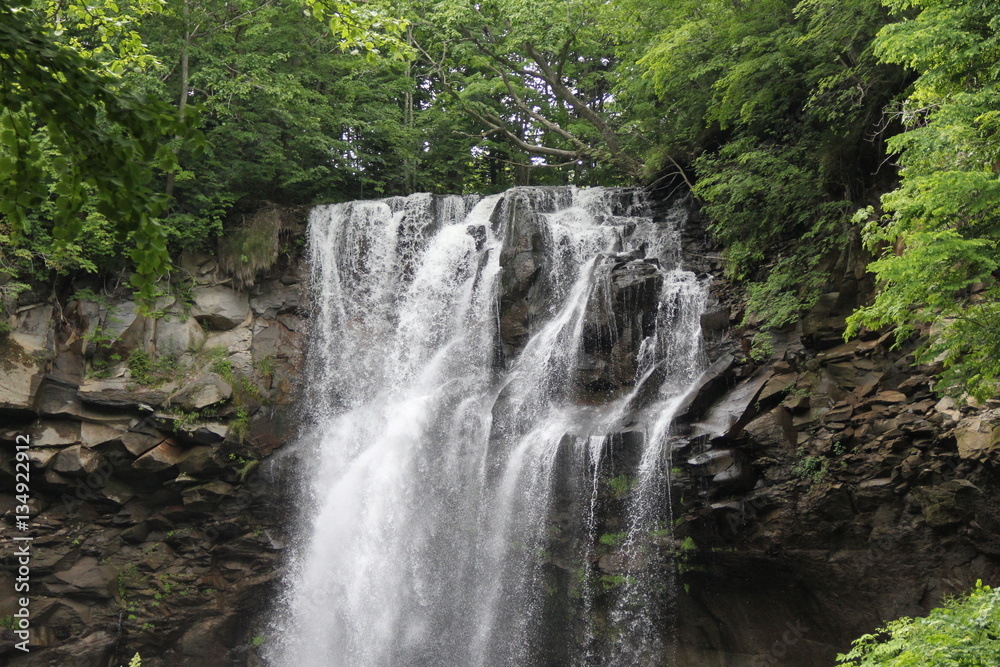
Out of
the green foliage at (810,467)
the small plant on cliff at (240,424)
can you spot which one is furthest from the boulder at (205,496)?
the green foliage at (810,467)

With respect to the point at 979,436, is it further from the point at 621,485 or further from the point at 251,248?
the point at 251,248

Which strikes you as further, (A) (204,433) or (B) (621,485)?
(A) (204,433)

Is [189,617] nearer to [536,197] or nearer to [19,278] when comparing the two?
[19,278]

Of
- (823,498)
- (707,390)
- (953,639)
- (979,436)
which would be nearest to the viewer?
(953,639)

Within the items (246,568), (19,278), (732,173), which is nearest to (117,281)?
(19,278)

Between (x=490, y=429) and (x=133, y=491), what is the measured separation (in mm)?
6128

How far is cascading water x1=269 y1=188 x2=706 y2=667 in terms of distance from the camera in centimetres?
1076

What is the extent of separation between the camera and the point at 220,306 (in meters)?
14.9

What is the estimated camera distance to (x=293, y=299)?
15.7 m

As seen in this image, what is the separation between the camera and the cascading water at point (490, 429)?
35.3 feet

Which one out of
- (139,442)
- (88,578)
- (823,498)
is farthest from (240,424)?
(823,498)

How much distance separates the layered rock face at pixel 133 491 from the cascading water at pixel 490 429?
1.04 m

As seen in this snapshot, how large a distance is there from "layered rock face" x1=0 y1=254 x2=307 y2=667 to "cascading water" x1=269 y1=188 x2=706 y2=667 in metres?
1.04

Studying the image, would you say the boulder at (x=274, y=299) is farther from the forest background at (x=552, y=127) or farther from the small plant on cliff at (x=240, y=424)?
the small plant on cliff at (x=240, y=424)
